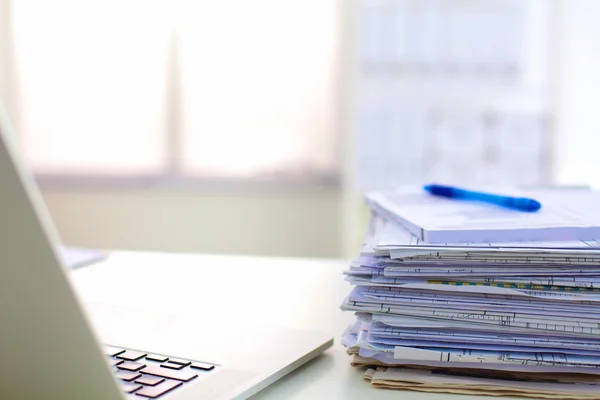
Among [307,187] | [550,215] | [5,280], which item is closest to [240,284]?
[550,215]

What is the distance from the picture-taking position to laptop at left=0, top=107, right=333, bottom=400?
353 mm

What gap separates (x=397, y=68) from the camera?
306 cm

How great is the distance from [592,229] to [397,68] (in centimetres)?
259

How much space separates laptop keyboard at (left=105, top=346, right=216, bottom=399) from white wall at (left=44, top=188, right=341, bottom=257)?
2.51 metres

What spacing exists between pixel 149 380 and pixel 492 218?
334 millimetres

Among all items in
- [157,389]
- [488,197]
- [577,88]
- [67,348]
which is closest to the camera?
[67,348]

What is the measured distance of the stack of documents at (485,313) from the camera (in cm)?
54

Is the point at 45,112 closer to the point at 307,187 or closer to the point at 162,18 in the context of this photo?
the point at 162,18

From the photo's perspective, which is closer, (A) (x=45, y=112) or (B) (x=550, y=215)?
(B) (x=550, y=215)

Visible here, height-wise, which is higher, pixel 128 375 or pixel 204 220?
pixel 128 375

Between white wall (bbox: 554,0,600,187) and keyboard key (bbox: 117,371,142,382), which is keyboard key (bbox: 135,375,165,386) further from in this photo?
white wall (bbox: 554,0,600,187)

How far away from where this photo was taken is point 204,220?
3.13m

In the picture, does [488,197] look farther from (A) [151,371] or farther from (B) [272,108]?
(B) [272,108]

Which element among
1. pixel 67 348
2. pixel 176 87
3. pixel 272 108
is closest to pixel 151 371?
pixel 67 348
